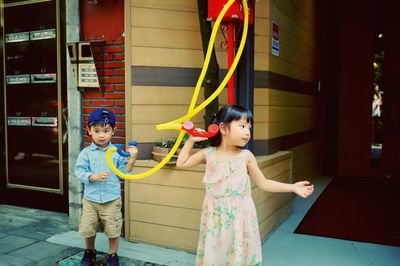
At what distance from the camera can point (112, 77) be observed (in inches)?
173

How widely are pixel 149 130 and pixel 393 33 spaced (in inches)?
206

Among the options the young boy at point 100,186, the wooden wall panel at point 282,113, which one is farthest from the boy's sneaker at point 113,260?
the wooden wall panel at point 282,113

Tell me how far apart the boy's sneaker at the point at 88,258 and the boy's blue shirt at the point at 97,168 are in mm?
508

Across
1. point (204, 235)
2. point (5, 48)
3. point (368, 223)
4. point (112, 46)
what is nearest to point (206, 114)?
point (112, 46)

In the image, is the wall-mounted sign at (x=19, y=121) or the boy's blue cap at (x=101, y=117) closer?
the boy's blue cap at (x=101, y=117)

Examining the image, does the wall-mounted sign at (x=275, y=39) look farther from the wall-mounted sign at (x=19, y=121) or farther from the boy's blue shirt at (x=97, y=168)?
the wall-mounted sign at (x=19, y=121)

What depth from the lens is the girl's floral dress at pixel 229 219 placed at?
109 inches

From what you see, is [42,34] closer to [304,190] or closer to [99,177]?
[99,177]

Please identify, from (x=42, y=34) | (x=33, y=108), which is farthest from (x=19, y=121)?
(x=42, y=34)

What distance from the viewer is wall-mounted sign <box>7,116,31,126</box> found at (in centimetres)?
534

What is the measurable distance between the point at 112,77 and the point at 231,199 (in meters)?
2.21

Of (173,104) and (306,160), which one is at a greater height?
(173,104)

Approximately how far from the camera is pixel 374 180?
7547mm

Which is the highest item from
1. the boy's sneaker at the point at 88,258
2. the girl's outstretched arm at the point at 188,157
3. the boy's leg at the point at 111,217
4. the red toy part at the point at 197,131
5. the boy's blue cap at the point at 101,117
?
the boy's blue cap at the point at 101,117
